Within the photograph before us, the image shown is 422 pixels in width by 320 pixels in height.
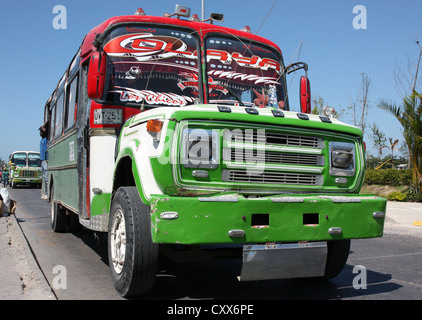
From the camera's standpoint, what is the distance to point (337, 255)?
4.89m

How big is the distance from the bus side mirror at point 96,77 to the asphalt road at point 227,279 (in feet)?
6.57

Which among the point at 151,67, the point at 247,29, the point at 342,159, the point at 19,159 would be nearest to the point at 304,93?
the point at 247,29

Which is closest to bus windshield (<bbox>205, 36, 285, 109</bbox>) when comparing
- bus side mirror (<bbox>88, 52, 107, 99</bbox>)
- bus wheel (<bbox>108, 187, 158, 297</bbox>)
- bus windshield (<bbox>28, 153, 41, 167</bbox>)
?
bus side mirror (<bbox>88, 52, 107, 99</bbox>)

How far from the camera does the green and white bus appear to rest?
3.73 metres

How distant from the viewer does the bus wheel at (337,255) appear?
4.87 m

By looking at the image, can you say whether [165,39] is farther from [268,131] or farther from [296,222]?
[296,222]

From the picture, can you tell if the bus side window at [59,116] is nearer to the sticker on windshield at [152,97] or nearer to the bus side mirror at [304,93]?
the sticker on windshield at [152,97]

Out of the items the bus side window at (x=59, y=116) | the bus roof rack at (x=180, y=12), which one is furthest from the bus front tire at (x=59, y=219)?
the bus roof rack at (x=180, y=12)

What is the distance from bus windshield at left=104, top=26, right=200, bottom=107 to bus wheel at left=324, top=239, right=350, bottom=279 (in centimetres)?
222

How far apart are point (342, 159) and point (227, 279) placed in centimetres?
193

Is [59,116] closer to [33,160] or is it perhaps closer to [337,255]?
[337,255]

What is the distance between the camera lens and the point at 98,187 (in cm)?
527

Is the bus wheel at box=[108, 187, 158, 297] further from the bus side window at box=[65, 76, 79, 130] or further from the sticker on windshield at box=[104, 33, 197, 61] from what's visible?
the bus side window at box=[65, 76, 79, 130]

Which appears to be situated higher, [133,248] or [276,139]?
[276,139]
